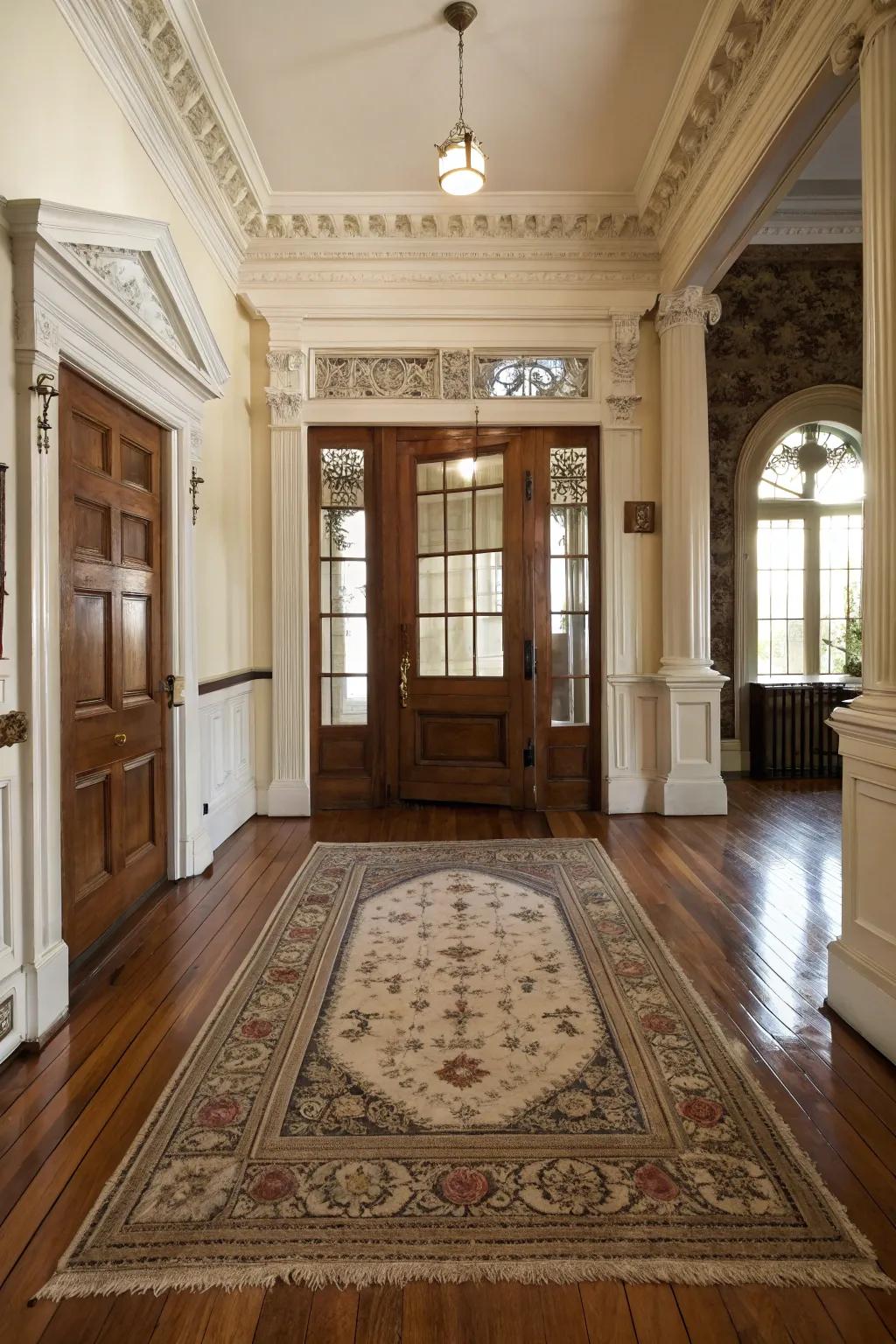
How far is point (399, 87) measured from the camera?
12.6 ft

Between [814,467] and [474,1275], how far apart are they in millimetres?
6809

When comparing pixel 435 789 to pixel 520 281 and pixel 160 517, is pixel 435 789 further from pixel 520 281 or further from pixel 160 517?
pixel 520 281

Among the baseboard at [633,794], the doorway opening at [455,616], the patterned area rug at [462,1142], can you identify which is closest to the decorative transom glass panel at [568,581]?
the doorway opening at [455,616]

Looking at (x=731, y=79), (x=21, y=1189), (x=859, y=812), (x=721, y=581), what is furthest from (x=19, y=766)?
(x=721, y=581)

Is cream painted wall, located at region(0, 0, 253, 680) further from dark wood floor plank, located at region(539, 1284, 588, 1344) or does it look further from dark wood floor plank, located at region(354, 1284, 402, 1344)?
dark wood floor plank, located at region(539, 1284, 588, 1344)

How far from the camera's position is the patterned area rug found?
147 centimetres

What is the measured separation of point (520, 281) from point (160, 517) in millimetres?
3042

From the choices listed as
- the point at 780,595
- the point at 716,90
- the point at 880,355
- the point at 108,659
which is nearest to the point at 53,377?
the point at 108,659

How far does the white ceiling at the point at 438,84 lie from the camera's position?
339 centimetres

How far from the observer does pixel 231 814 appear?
4.61 m

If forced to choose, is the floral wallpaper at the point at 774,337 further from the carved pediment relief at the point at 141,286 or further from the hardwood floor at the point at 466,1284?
the carved pediment relief at the point at 141,286

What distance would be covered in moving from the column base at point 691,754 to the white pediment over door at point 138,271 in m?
3.43

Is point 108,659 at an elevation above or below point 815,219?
below

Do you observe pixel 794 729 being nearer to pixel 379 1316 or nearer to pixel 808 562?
pixel 808 562
